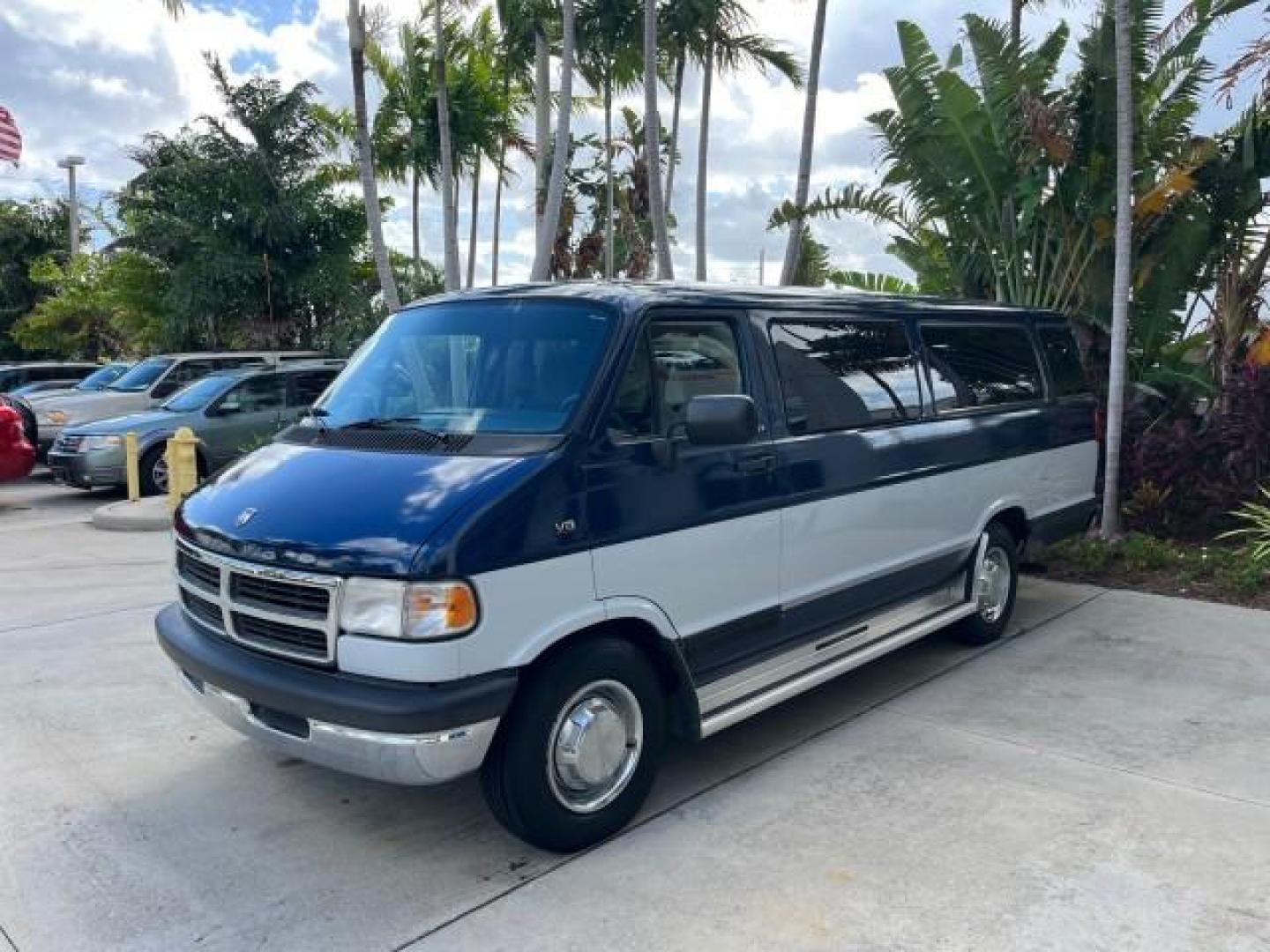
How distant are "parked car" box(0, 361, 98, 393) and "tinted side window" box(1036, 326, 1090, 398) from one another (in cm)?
1805

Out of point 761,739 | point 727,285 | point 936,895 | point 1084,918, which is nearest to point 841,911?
point 936,895

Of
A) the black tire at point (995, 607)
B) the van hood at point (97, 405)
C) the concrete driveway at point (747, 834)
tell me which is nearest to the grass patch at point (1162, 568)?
the black tire at point (995, 607)

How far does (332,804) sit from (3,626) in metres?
3.93

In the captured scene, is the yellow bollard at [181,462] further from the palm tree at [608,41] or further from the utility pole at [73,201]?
the utility pole at [73,201]

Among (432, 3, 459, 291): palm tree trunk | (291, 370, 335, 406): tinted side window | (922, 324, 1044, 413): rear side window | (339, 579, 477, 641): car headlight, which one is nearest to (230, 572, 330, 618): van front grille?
(339, 579, 477, 641): car headlight

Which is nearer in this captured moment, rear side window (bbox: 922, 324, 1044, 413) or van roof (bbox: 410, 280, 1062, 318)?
van roof (bbox: 410, 280, 1062, 318)

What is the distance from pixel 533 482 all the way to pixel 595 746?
1.03m

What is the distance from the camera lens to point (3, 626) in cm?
669

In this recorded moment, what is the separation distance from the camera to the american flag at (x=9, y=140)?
2083 cm

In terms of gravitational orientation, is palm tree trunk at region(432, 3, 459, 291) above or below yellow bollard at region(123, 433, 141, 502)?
above

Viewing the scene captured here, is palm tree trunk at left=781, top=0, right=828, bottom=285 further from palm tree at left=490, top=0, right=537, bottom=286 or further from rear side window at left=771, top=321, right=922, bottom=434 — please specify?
rear side window at left=771, top=321, right=922, bottom=434

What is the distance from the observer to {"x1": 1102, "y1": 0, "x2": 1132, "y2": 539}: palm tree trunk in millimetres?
8047

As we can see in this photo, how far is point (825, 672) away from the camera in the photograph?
4.73 meters

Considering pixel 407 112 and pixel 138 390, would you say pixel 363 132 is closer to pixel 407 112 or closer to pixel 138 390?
pixel 138 390
